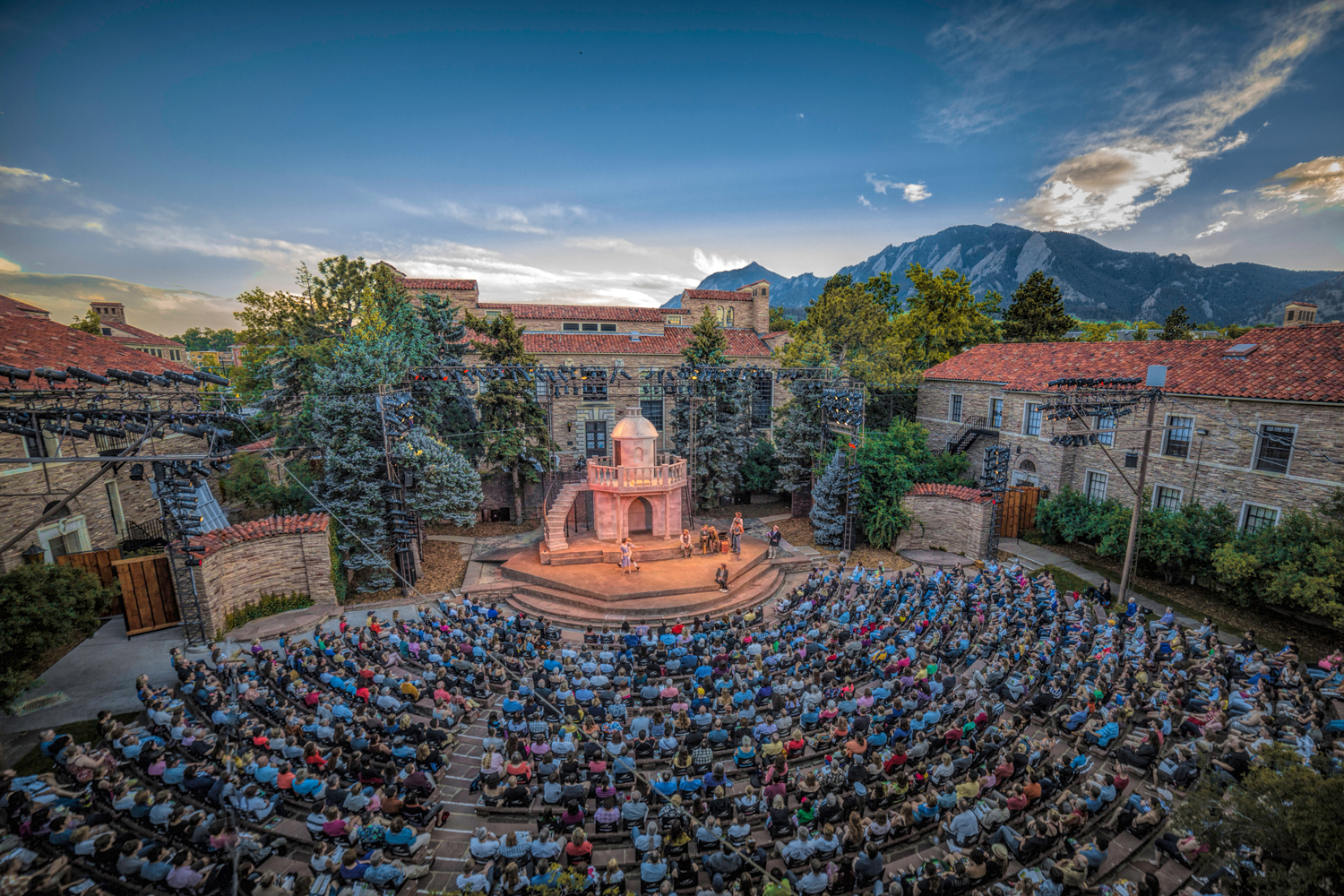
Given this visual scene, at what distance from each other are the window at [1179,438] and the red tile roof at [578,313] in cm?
2915

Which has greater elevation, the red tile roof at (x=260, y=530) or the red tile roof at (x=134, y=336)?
the red tile roof at (x=134, y=336)

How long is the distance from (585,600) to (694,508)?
499 inches

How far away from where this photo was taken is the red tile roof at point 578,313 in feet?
122

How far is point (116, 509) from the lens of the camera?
20578mm

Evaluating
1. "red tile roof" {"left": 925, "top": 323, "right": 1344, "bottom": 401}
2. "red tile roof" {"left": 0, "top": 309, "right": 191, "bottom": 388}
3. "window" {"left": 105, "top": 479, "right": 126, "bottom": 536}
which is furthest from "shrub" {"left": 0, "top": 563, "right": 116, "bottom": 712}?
"red tile roof" {"left": 925, "top": 323, "right": 1344, "bottom": 401}

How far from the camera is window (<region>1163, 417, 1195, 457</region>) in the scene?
21172 mm

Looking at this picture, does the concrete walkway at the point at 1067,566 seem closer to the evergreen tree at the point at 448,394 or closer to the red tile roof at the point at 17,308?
the evergreen tree at the point at 448,394

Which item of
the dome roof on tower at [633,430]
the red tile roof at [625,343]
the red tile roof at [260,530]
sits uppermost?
the red tile roof at [625,343]

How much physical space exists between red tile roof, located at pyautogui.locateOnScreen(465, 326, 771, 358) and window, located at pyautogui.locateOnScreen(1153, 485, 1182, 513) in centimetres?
2210

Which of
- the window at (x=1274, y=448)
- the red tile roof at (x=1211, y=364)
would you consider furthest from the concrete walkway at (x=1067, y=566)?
the red tile roof at (x=1211, y=364)

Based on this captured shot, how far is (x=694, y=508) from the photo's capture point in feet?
98.6

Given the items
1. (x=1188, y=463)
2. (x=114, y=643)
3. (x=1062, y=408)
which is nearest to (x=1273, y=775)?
(x=1062, y=408)

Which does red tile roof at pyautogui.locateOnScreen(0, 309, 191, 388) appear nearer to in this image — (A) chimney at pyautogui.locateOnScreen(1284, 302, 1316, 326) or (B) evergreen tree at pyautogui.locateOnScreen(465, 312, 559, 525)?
(B) evergreen tree at pyautogui.locateOnScreen(465, 312, 559, 525)

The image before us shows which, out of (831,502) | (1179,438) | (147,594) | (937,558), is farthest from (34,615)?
(1179,438)
